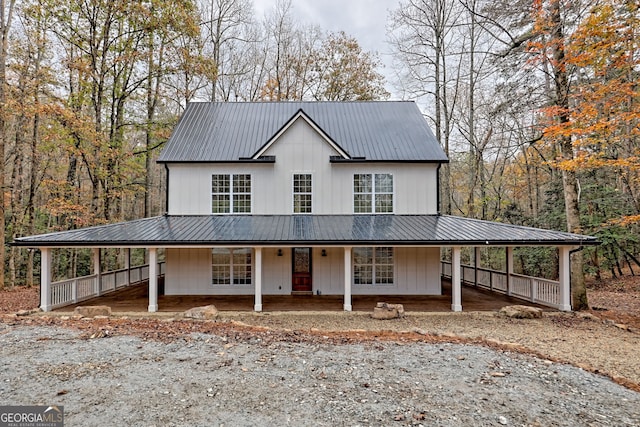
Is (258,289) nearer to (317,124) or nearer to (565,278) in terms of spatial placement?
(317,124)

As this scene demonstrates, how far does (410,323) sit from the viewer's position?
8906 mm

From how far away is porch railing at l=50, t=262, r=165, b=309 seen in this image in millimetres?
10352

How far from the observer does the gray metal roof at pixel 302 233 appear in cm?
948

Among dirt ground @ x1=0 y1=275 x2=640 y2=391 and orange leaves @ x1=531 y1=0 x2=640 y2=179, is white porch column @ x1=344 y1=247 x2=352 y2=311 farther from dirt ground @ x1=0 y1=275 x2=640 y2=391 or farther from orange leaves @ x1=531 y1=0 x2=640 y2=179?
orange leaves @ x1=531 y1=0 x2=640 y2=179

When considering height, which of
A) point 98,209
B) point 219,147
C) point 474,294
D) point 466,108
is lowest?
point 474,294

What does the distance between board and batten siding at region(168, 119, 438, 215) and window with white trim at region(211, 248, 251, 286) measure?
1675mm

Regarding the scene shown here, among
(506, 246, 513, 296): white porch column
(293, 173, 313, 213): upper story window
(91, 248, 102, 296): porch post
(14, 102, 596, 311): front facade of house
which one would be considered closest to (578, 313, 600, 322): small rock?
(14, 102, 596, 311): front facade of house

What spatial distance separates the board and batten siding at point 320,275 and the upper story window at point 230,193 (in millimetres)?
1772

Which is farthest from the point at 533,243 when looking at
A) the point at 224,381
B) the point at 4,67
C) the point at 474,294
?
the point at 4,67

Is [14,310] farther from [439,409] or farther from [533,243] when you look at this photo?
[533,243]

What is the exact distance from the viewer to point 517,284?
39.3 ft

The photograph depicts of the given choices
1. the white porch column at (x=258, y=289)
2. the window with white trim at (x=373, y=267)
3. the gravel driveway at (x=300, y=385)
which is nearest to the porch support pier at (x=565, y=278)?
the gravel driveway at (x=300, y=385)

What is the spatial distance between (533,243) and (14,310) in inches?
628

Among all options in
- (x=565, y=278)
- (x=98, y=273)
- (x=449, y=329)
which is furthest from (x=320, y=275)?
(x=98, y=273)
